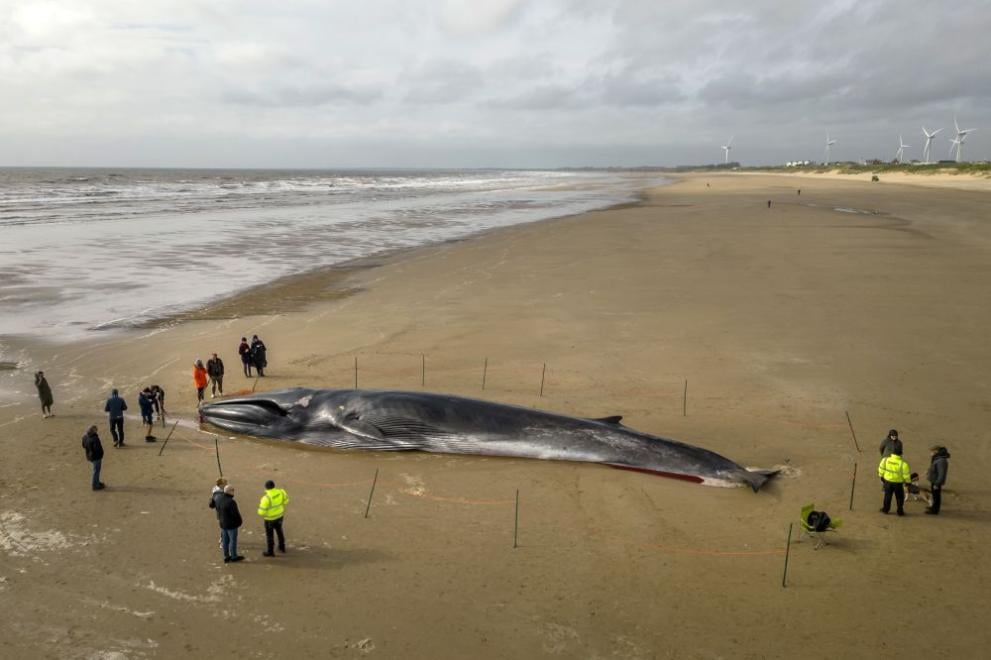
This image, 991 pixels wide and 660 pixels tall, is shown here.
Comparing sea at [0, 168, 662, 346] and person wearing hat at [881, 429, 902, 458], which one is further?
sea at [0, 168, 662, 346]

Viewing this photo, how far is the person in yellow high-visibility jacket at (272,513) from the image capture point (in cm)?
892

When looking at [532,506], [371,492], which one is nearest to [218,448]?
[371,492]

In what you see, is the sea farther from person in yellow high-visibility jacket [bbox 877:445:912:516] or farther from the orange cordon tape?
person in yellow high-visibility jacket [bbox 877:445:912:516]

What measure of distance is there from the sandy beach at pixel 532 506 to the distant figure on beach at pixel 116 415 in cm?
29

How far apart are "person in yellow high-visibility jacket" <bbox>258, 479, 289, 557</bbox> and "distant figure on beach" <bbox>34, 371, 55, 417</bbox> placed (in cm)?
796

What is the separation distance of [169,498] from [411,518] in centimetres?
408

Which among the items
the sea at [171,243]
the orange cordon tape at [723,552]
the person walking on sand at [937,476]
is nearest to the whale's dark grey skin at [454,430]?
the orange cordon tape at [723,552]

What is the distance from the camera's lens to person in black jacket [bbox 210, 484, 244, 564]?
875cm

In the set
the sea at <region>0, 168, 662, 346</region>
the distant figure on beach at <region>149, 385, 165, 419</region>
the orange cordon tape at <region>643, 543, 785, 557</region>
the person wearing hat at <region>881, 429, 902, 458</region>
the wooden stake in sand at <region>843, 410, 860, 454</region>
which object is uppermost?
the sea at <region>0, 168, 662, 346</region>

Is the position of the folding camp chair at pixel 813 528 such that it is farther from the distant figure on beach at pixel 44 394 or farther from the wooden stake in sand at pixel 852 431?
the distant figure on beach at pixel 44 394

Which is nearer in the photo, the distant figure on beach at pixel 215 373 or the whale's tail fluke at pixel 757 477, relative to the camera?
the whale's tail fluke at pixel 757 477

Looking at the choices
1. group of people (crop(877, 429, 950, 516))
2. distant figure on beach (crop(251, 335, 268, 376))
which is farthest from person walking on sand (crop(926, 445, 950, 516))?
distant figure on beach (crop(251, 335, 268, 376))

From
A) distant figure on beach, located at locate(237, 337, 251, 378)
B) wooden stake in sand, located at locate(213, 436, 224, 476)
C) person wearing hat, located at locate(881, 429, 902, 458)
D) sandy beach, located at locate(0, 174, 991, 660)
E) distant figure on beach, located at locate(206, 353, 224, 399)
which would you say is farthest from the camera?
distant figure on beach, located at locate(237, 337, 251, 378)

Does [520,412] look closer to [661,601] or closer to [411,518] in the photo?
[411,518]
